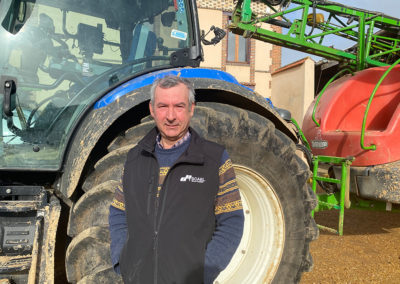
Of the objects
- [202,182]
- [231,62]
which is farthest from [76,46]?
[231,62]

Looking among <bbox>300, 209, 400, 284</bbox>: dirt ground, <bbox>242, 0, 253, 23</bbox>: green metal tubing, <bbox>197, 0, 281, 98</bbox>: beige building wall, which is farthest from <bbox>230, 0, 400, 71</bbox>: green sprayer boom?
<bbox>197, 0, 281, 98</bbox>: beige building wall

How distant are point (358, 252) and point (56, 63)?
3.57m

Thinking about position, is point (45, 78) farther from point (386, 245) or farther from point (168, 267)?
point (386, 245)

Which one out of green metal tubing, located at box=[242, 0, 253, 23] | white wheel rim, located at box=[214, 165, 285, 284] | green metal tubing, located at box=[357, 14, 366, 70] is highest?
green metal tubing, located at box=[242, 0, 253, 23]

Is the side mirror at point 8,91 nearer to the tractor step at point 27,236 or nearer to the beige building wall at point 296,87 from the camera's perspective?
the tractor step at point 27,236

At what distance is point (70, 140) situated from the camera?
6.86 feet

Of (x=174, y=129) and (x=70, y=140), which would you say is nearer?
(x=174, y=129)

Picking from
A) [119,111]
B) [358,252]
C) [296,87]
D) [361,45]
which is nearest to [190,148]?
[119,111]

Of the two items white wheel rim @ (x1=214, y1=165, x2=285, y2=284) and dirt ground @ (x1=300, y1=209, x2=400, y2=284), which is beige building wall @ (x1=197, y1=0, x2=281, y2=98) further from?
white wheel rim @ (x1=214, y1=165, x2=285, y2=284)

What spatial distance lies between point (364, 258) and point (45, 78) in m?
3.47

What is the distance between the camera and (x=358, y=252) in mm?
3863

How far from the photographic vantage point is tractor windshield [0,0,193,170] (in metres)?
2.03

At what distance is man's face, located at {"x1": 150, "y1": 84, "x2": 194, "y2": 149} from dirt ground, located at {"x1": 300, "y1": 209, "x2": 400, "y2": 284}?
2.27 metres

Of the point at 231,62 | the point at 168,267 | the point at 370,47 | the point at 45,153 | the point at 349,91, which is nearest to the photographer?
the point at 168,267
